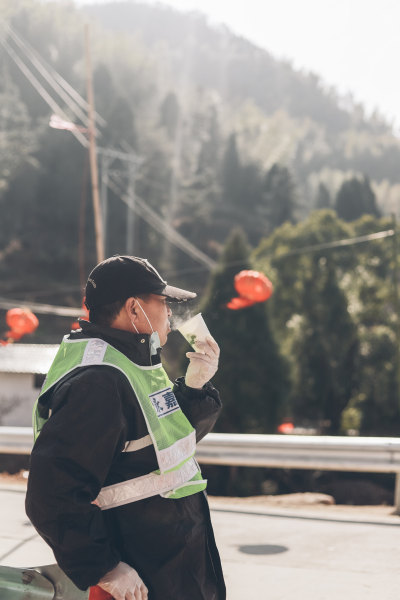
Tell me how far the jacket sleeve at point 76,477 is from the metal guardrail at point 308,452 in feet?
13.7

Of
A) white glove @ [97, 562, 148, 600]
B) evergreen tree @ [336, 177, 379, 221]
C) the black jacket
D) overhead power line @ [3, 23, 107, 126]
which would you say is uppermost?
overhead power line @ [3, 23, 107, 126]

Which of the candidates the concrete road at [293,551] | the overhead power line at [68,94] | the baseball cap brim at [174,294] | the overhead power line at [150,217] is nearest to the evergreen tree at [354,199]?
the overhead power line at [150,217]

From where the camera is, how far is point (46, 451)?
7.03 ft

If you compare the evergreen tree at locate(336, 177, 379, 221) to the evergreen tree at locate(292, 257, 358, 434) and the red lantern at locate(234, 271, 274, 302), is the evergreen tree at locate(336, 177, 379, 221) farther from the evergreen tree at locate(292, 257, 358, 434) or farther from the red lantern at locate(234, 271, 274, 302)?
the red lantern at locate(234, 271, 274, 302)

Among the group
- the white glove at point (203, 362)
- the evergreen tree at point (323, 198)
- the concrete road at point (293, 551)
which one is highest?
the evergreen tree at point (323, 198)

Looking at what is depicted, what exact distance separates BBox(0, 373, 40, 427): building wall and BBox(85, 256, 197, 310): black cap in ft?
93.6

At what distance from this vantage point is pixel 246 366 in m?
25.2

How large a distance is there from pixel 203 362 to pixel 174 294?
280 millimetres

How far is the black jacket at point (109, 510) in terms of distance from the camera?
2135mm

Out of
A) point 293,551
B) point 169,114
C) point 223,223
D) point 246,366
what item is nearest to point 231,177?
point 223,223

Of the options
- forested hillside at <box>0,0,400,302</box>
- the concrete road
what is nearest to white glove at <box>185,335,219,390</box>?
the concrete road

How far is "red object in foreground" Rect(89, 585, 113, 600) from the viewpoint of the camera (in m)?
2.28

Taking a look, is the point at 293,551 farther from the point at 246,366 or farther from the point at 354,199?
the point at 354,199

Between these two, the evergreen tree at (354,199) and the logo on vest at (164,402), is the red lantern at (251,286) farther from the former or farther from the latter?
the evergreen tree at (354,199)
